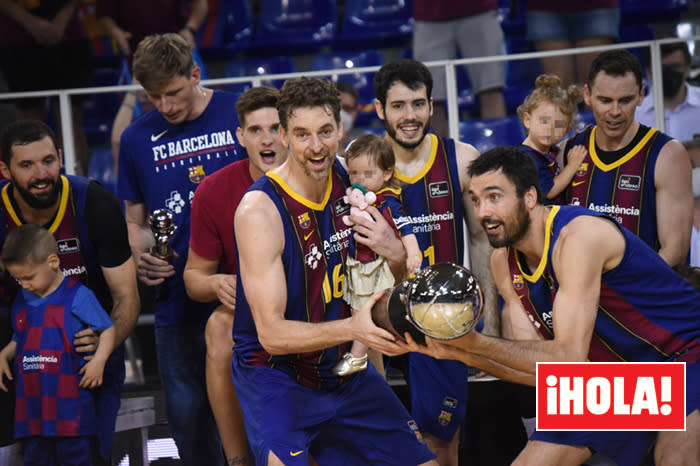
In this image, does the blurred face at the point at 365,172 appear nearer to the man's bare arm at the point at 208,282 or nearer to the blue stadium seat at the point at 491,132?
the man's bare arm at the point at 208,282

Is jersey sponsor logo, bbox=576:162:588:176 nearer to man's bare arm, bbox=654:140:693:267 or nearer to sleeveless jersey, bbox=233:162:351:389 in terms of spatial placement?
man's bare arm, bbox=654:140:693:267

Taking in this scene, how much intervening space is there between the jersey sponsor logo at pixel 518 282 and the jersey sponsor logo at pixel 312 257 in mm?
834

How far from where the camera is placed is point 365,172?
150 inches

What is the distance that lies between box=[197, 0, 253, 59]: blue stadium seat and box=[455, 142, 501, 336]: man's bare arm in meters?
4.15

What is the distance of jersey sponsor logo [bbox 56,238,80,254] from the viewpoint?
13.0ft

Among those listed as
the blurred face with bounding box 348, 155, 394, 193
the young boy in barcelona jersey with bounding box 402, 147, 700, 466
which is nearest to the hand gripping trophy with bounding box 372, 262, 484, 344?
the young boy in barcelona jersey with bounding box 402, 147, 700, 466

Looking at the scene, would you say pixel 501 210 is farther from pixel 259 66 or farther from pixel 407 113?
pixel 259 66

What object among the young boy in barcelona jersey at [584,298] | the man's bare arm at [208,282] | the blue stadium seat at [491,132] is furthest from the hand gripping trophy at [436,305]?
the blue stadium seat at [491,132]

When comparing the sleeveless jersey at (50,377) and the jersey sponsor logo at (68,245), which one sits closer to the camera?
the sleeveless jersey at (50,377)

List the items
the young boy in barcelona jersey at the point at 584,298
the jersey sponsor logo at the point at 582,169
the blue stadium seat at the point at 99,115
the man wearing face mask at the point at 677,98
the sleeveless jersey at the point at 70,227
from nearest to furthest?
the young boy in barcelona jersey at the point at 584,298
the sleeveless jersey at the point at 70,227
the jersey sponsor logo at the point at 582,169
the man wearing face mask at the point at 677,98
the blue stadium seat at the point at 99,115

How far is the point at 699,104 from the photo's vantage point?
5172 millimetres

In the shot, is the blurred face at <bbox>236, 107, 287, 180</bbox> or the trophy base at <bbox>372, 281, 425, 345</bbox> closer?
the trophy base at <bbox>372, 281, 425, 345</bbox>

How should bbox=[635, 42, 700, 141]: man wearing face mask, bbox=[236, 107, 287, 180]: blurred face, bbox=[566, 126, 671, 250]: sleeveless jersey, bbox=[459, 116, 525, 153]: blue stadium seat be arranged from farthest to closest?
bbox=[459, 116, 525, 153]: blue stadium seat, bbox=[635, 42, 700, 141]: man wearing face mask, bbox=[566, 126, 671, 250]: sleeveless jersey, bbox=[236, 107, 287, 180]: blurred face

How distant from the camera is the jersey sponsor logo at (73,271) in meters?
3.97
